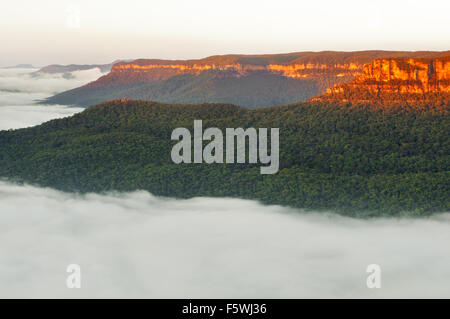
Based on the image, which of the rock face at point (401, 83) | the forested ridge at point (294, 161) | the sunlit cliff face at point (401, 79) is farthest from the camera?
the sunlit cliff face at point (401, 79)

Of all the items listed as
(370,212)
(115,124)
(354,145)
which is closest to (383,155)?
(354,145)

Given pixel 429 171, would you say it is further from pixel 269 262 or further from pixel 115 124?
pixel 115 124

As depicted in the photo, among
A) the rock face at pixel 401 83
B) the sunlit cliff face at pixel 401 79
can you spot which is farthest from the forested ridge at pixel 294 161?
the sunlit cliff face at pixel 401 79

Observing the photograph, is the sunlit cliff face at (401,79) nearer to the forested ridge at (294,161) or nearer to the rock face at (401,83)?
the rock face at (401,83)

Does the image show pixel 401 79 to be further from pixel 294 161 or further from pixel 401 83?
pixel 294 161

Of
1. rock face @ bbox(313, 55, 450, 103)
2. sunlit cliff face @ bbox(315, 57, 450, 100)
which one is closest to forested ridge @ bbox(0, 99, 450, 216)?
rock face @ bbox(313, 55, 450, 103)

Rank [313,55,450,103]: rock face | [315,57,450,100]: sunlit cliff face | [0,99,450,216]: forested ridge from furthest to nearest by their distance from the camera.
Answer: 1. [315,57,450,100]: sunlit cliff face
2. [313,55,450,103]: rock face
3. [0,99,450,216]: forested ridge

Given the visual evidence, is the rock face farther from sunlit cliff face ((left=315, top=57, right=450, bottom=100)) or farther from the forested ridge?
the forested ridge
